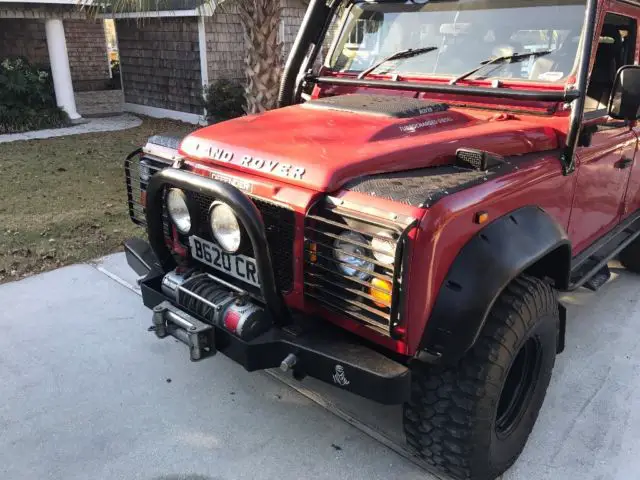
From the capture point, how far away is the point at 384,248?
2.07m

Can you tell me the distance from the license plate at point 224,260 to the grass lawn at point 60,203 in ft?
3.98

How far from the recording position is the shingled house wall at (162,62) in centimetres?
1209

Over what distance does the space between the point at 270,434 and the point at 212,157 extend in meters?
1.40

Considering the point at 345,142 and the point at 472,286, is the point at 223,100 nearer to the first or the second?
the point at 345,142

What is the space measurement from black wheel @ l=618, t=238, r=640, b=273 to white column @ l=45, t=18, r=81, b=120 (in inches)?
440

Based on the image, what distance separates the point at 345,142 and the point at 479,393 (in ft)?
3.91

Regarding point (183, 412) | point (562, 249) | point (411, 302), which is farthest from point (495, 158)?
point (183, 412)

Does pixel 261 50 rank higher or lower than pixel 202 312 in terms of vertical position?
higher

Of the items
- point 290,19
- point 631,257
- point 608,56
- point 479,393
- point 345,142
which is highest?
point 290,19

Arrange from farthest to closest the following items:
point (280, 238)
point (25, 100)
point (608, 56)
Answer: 1. point (25, 100)
2. point (608, 56)
3. point (280, 238)

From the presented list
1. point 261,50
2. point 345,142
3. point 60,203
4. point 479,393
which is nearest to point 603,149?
point 345,142

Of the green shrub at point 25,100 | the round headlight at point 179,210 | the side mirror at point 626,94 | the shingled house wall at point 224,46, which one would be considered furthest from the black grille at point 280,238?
the green shrub at point 25,100

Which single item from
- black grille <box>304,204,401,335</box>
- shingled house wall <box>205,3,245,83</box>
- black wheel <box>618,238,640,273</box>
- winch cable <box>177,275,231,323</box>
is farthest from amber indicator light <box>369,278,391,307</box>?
shingled house wall <box>205,3,245,83</box>

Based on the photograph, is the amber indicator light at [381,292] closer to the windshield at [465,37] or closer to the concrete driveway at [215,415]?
the concrete driveway at [215,415]
